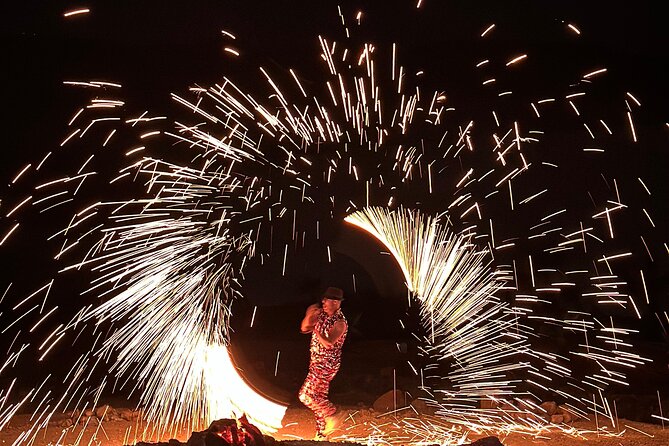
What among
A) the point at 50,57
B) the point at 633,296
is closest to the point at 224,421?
the point at 633,296

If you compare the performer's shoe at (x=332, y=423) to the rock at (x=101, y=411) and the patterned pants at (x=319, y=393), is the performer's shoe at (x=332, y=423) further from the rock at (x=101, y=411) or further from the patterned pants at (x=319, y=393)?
the rock at (x=101, y=411)

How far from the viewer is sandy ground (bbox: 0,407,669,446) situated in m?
6.26

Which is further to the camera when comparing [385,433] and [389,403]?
[389,403]

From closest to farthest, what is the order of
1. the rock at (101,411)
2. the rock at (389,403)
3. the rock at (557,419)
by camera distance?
the rock at (101,411) → the rock at (557,419) → the rock at (389,403)

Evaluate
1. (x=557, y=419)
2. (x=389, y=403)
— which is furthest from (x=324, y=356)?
(x=557, y=419)

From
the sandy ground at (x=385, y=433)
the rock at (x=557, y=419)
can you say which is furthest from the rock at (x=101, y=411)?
the rock at (x=557, y=419)

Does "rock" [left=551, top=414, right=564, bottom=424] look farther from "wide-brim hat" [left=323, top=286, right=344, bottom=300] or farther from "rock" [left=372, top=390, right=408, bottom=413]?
"wide-brim hat" [left=323, top=286, right=344, bottom=300]

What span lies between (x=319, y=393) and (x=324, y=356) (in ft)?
1.04

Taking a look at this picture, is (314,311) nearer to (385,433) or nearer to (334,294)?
(334,294)

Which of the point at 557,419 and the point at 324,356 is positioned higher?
the point at 324,356

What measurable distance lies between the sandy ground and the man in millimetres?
183

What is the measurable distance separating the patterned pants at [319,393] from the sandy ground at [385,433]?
0.67ft

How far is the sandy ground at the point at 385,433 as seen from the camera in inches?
246

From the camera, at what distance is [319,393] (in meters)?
6.51
